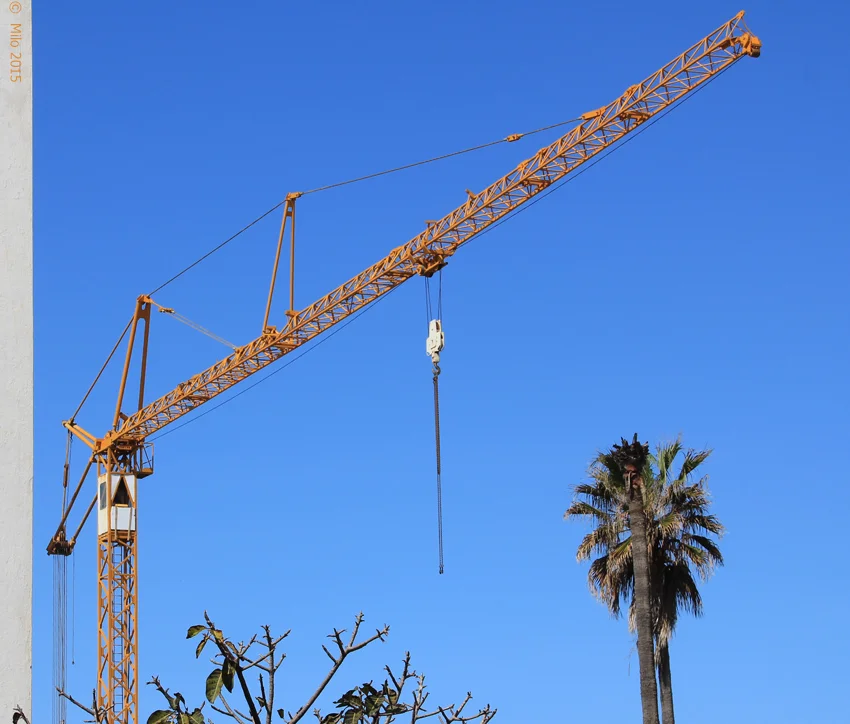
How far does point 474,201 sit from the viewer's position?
197 ft

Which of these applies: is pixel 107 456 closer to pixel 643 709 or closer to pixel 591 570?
pixel 591 570

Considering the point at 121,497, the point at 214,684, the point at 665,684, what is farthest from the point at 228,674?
the point at 121,497

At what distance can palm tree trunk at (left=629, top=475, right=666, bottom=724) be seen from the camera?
33.1 metres
